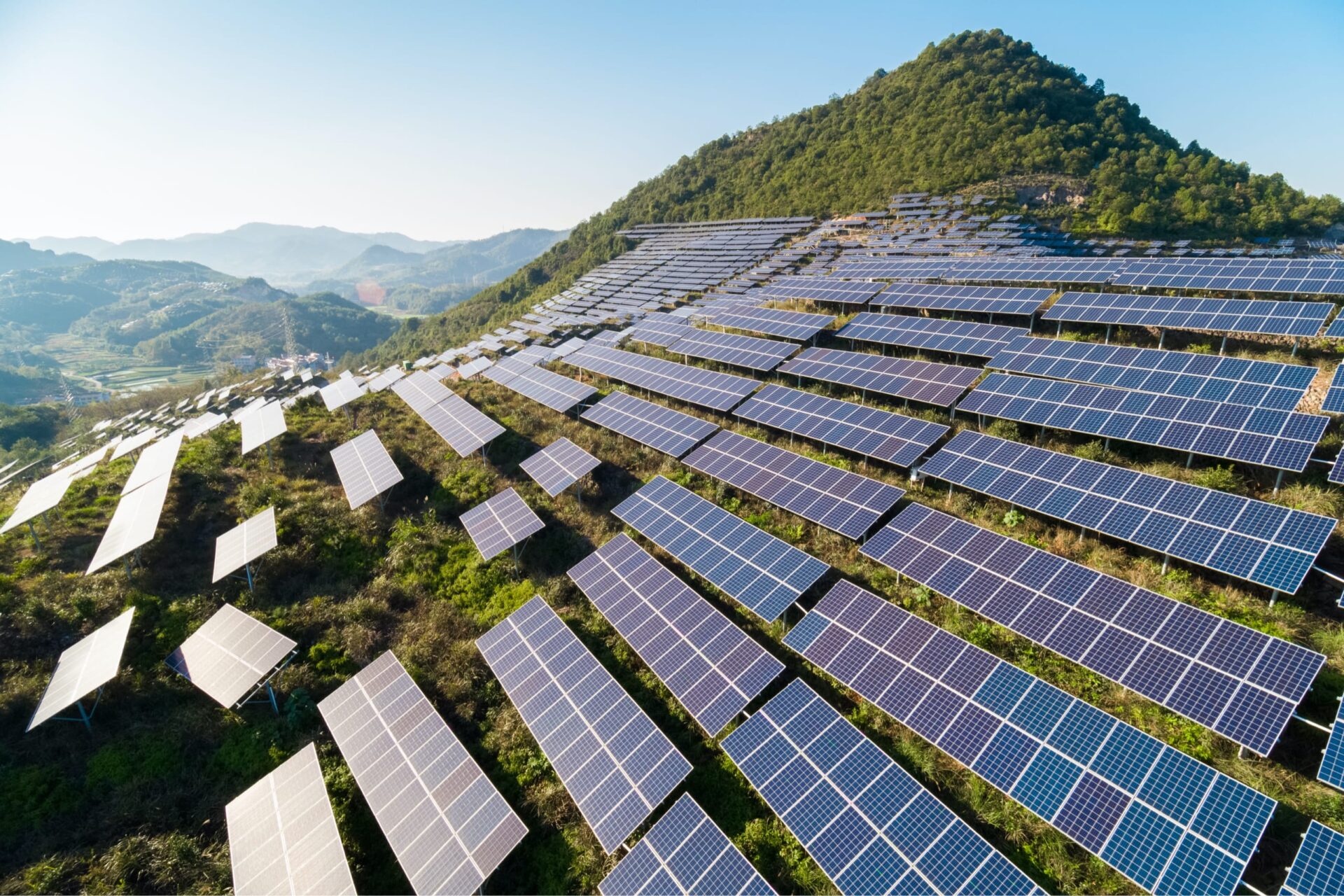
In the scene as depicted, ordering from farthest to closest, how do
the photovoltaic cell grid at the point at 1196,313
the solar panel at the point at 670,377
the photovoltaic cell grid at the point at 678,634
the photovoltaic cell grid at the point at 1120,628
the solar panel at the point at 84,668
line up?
the solar panel at the point at 670,377, the photovoltaic cell grid at the point at 1196,313, the solar panel at the point at 84,668, the photovoltaic cell grid at the point at 678,634, the photovoltaic cell grid at the point at 1120,628

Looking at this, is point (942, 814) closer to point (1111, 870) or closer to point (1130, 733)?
point (1111, 870)

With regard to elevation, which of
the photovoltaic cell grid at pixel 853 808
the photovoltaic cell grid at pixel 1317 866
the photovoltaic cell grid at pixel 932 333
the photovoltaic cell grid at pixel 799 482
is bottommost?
the photovoltaic cell grid at pixel 853 808

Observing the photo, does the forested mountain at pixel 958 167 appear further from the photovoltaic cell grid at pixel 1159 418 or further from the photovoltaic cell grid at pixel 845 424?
the photovoltaic cell grid at pixel 845 424

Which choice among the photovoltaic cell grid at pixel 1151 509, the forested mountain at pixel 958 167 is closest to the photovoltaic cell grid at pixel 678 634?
the photovoltaic cell grid at pixel 1151 509

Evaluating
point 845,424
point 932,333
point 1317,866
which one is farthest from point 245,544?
point 932,333

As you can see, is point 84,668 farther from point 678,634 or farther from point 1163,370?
point 1163,370

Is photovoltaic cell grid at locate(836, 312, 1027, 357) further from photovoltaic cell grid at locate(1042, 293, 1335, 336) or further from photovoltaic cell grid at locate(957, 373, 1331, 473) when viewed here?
photovoltaic cell grid at locate(957, 373, 1331, 473)

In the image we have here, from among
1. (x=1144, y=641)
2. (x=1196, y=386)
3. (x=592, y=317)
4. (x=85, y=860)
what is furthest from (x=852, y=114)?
(x=85, y=860)
